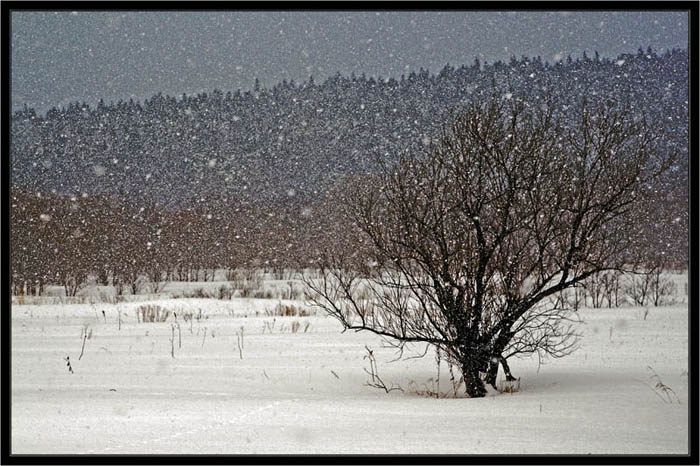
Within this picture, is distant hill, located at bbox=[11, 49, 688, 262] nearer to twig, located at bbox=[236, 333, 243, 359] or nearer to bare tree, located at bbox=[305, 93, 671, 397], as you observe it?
twig, located at bbox=[236, 333, 243, 359]

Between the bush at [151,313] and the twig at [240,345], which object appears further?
the bush at [151,313]

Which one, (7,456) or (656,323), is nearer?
(7,456)

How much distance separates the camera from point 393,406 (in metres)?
8.02

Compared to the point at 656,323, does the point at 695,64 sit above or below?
above

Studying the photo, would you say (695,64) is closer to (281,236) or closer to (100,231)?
(100,231)

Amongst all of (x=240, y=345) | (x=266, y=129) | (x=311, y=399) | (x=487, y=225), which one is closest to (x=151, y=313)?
(x=240, y=345)

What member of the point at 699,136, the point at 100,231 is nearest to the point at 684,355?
the point at 699,136

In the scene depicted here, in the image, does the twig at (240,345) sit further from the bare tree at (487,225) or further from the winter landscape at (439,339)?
the bare tree at (487,225)

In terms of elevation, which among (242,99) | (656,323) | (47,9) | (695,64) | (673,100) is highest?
(242,99)

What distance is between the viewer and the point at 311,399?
8.88 meters

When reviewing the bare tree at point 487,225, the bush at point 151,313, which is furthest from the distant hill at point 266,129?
the bare tree at point 487,225

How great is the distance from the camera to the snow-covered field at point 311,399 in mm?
5883

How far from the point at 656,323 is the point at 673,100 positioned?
67.6 m

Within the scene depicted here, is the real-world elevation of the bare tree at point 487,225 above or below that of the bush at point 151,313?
above
